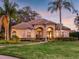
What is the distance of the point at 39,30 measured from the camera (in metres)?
72.8

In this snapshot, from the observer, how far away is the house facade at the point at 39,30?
70812 mm

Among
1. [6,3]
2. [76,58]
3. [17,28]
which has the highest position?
[6,3]

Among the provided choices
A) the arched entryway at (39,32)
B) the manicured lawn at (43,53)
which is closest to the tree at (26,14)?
the arched entryway at (39,32)

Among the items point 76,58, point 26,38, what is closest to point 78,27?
point 26,38

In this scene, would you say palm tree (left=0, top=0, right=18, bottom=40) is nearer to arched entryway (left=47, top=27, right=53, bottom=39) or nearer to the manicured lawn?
arched entryway (left=47, top=27, right=53, bottom=39)

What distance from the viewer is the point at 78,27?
90875 millimetres

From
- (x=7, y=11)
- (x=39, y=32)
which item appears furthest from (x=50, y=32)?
(x=7, y=11)

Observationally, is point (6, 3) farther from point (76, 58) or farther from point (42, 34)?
point (76, 58)

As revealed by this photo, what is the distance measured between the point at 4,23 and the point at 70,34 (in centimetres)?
2361

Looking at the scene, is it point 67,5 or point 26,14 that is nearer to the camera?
point 67,5

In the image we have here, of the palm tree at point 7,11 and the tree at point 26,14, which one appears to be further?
the tree at point 26,14

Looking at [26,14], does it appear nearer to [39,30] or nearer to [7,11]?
[39,30]

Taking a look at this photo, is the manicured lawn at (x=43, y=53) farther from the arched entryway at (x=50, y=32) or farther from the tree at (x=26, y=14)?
the tree at (x=26, y=14)

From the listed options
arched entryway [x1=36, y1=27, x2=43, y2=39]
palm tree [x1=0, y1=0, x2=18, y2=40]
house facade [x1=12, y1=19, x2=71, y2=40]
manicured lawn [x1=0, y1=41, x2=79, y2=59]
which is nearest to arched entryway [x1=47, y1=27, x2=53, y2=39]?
house facade [x1=12, y1=19, x2=71, y2=40]
